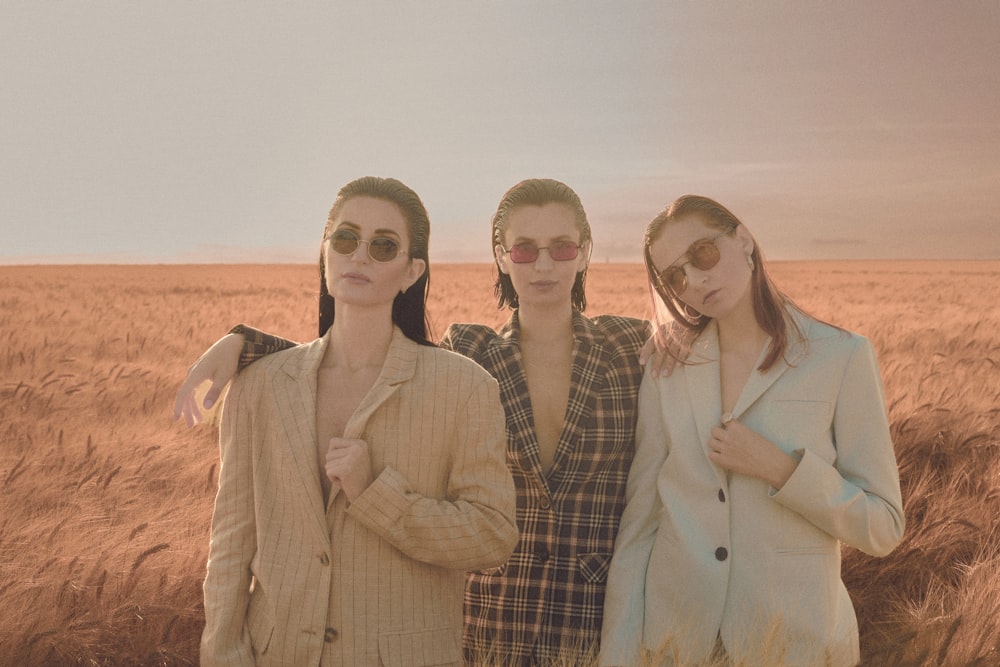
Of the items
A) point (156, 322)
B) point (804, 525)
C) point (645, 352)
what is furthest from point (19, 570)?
point (156, 322)

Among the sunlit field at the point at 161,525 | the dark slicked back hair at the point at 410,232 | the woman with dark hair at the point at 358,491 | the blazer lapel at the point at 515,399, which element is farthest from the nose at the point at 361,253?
the sunlit field at the point at 161,525

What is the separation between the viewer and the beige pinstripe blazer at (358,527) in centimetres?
246

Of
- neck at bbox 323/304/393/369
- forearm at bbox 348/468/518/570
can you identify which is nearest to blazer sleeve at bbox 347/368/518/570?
forearm at bbox 348/468/518/570

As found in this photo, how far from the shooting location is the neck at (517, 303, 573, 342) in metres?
3.34

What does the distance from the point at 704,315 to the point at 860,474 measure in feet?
2.30

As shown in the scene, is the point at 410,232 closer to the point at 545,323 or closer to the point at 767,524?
the point at 545,323

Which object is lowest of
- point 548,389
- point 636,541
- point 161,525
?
point 161,525

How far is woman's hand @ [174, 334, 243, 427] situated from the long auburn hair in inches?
53.2

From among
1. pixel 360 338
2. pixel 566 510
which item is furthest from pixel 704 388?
pixel 360 338

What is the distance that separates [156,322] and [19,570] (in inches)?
462

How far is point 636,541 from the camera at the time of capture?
3031mm

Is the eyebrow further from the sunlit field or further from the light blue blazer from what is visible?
the sunlit field

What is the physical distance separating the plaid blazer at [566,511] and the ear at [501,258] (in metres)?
0.32

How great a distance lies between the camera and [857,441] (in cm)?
285
